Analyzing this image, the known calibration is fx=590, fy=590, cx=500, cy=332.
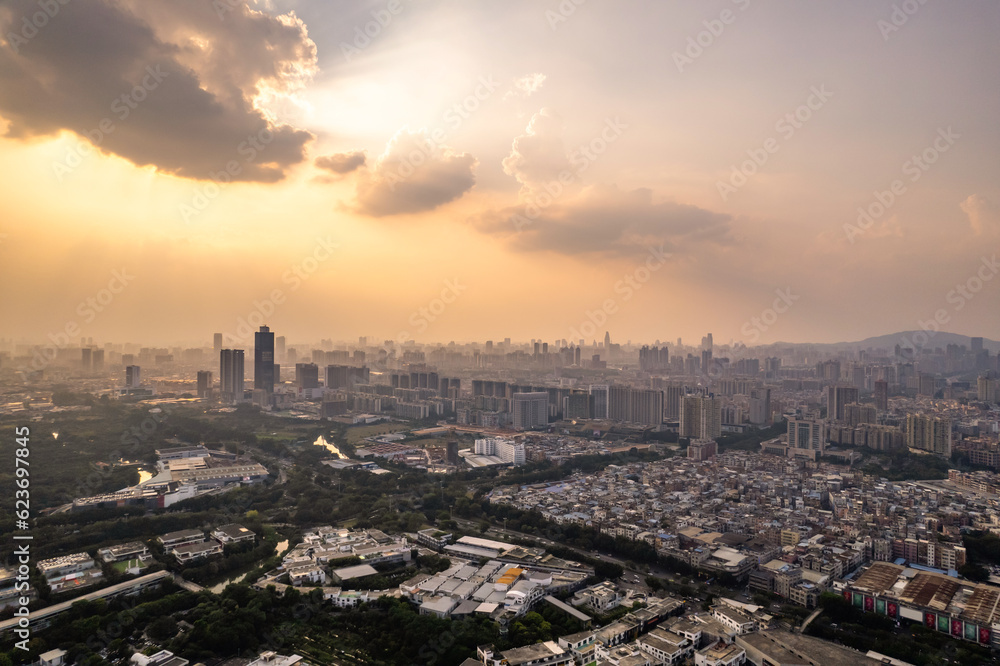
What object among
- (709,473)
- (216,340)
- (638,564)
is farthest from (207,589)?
(216,340)

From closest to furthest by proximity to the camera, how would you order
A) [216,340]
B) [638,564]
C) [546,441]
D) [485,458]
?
[638,564]
[485,458]
[546,441]
[216,340]

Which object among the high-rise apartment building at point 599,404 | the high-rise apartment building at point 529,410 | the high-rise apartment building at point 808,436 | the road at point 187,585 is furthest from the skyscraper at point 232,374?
the high-rise apartment building at point 808,436

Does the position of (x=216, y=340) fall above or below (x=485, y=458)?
above

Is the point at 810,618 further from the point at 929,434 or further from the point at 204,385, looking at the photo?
the point at 204,385

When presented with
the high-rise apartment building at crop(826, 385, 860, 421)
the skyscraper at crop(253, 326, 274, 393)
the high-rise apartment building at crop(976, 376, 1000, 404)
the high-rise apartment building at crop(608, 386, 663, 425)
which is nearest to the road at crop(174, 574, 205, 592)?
the high-rise apartment building at crop(608, 386, 663, 425)

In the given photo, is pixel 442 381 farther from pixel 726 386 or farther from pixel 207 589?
pixel 207 589

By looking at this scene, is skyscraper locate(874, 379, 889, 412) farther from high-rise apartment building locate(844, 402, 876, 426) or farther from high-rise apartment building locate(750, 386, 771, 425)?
high-rise apartment building locate(750, 386, 771, 425)

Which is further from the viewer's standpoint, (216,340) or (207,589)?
(216,340)

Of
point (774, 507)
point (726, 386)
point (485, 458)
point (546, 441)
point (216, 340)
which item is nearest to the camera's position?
point (774, 507)
